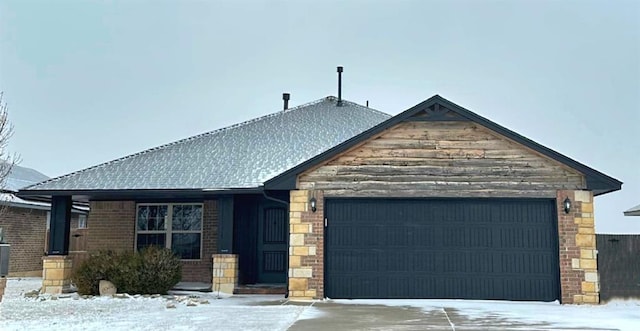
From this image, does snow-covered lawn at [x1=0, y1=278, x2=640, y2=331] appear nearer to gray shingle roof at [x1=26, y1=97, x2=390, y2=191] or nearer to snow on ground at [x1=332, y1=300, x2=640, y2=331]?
snow on ground at [x1=332, y1=300, x2=640, y2=331]

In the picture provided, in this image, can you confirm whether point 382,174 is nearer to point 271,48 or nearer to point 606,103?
point 271,48

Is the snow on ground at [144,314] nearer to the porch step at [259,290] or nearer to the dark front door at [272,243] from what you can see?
the porch step at [259,290]

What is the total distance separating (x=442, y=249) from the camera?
12938 mm

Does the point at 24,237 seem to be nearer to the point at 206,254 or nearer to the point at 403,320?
the point at 206,254

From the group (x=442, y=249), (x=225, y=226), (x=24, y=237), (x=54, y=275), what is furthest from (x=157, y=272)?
(x=24, y=237)

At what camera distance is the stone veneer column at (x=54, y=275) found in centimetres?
1471

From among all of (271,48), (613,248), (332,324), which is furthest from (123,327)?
(271,48)

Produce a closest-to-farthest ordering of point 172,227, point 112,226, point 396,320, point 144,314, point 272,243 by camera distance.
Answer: point 396,320 < point 144,314 < point 272,243 < point 172,227 < point 112,226

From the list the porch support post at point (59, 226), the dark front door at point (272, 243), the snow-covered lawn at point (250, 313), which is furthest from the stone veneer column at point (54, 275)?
the dark front door at point (272, 243)

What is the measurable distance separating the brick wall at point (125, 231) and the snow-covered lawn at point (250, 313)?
2928mm

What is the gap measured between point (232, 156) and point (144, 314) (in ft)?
21.5

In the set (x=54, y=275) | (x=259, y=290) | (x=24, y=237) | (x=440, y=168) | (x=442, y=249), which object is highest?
(x=440, y=168)

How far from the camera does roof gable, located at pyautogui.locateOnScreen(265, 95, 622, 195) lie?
1266 cm

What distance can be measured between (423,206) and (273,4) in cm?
829
